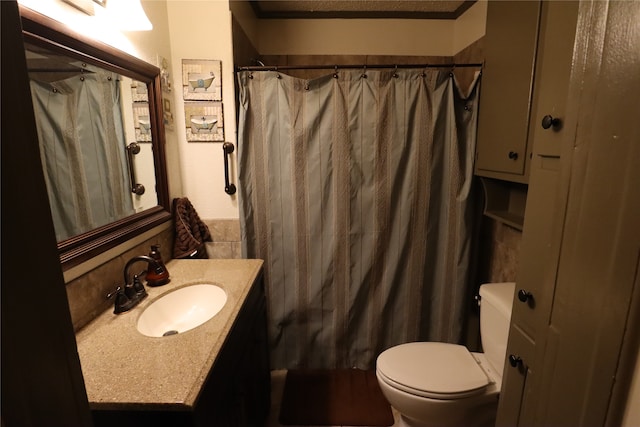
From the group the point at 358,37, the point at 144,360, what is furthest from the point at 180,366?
the point at 358,37

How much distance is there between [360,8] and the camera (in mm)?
2234

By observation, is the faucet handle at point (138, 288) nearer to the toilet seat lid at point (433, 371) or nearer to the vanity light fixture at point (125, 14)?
the vanity light fixture at point (125, 14)

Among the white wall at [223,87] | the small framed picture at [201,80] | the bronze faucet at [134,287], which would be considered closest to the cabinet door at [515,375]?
the bronze faucet at [134,287]

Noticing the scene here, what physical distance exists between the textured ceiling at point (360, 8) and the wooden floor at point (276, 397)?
98.5 inches

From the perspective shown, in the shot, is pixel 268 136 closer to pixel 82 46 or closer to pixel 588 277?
pixel 82 46

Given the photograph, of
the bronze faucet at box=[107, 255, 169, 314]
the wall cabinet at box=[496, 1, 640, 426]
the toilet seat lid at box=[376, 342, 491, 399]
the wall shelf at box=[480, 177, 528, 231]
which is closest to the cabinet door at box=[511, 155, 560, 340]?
the wall cabinet at box=[496, 1, 640, 426]

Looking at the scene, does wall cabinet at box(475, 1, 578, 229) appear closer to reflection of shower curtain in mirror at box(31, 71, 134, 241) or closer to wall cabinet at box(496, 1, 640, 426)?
wall cabinet at box(496, 1, 640, 426)

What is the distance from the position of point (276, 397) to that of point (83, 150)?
164 centimetres

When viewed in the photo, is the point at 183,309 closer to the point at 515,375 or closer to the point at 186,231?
the point at 186,231

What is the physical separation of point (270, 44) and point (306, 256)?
1620 mm

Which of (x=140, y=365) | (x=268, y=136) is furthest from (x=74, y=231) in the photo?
(x=268, y=136)

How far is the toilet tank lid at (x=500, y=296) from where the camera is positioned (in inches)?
52.9

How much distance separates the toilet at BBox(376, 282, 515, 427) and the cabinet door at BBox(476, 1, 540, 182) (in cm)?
62

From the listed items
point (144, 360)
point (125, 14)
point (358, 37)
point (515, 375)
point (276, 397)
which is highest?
point (358, 37)
